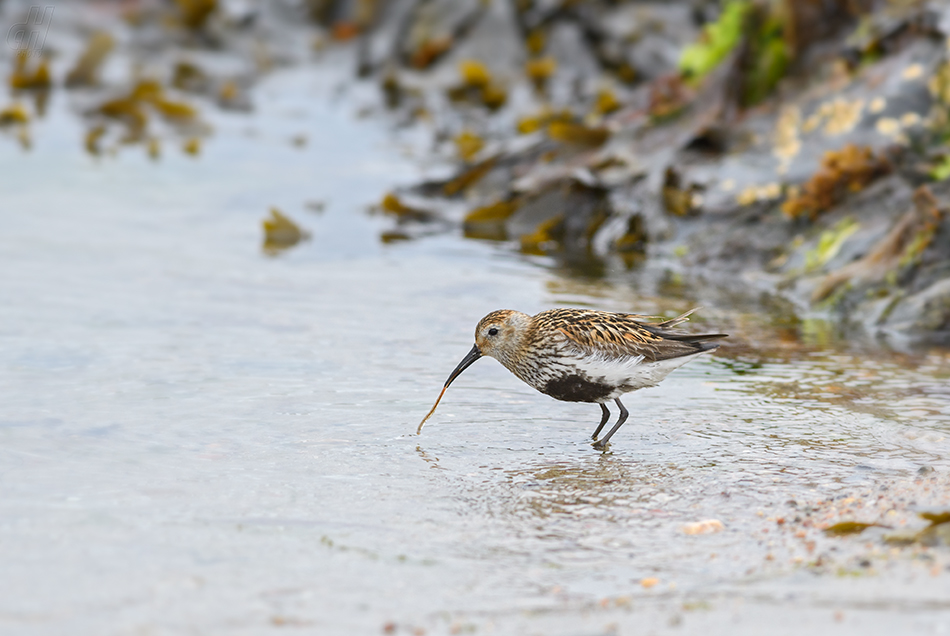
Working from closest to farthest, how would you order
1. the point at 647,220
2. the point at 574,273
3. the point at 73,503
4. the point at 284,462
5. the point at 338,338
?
the point at 73,503, the point at 284,462, the point at 338,338, the point at 574,273, the point at 647,220

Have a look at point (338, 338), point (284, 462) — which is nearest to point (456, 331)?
point (338, 338)

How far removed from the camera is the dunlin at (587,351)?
489cm

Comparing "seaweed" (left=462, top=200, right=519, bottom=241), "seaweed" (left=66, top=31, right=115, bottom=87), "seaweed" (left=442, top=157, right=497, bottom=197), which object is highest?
"seaweed" (left=66, top=31, right=115, bottom=87)

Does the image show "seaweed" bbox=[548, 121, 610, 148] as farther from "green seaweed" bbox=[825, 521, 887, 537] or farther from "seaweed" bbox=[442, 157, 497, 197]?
"green seaweed" bbox=[825, 521, 887, 537]

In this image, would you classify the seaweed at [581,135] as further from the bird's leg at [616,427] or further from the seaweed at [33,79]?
the seaweed at [33,79]

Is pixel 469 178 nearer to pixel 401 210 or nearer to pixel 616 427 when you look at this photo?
pixel 401 210

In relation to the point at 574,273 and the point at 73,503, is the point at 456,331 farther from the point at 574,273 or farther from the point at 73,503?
the point at 73,503

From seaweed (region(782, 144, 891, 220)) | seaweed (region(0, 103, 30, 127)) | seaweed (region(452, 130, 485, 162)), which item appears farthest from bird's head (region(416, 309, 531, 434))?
seaweed (region(0, 103, 30, 127))

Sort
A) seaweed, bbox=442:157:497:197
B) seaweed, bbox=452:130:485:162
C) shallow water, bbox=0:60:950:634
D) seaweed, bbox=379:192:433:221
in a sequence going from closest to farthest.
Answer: shallow water, bbox=0:60:950:634, seaweed, bbox=379:192:433:221, seaweed, bbox=442:157:497:197, seaweed, bbox=452:130:485:162

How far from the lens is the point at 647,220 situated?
8.69m

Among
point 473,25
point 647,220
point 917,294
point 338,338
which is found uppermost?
point 473,25

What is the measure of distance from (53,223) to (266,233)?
1664 millimetres

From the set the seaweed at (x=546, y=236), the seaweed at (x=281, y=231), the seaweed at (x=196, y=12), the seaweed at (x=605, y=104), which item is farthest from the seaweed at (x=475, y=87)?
the seaweed at (x=281, y=231)

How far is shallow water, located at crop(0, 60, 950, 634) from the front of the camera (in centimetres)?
317
